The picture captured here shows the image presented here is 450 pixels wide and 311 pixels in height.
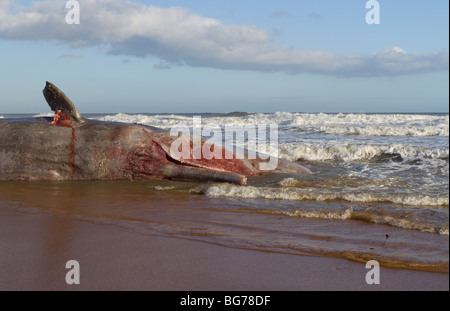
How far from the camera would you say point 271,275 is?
319 cm

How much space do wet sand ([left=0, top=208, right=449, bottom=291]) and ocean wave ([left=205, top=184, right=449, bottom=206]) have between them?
2190 mm

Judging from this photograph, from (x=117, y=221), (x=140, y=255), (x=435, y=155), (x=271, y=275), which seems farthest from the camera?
(x=435, y=155)

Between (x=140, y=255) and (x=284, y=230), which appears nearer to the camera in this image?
(x=140, y=255)

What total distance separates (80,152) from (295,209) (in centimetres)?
387

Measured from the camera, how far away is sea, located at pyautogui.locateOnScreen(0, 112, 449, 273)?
388 centimetres

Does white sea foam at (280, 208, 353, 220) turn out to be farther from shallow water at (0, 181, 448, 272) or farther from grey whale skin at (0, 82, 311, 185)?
grey whale skin at (0, 82, 311, 185)

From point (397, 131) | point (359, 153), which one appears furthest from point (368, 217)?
point (397, 131)

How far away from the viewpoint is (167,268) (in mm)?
3309

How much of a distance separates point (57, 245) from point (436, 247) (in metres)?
3.28

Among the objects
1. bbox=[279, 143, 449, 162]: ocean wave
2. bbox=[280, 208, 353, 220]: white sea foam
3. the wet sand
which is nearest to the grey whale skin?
bbox=[280, 208, 353, 220]: white sea foam

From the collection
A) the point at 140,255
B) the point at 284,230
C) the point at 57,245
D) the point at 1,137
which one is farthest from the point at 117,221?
the point at 1,137
